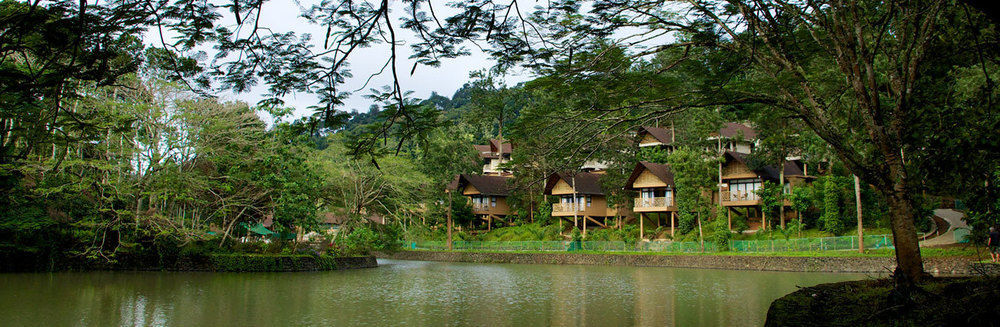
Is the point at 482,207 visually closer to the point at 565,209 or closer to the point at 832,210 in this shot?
the point at 565,209

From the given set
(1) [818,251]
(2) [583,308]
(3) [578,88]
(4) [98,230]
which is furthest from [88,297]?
(1) [818,251]

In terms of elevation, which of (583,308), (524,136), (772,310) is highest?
(524,136)

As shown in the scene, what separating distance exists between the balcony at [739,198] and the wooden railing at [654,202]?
2670 millimetres

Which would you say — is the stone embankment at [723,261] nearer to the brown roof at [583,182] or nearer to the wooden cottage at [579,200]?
the wooden cottage at [579,200]

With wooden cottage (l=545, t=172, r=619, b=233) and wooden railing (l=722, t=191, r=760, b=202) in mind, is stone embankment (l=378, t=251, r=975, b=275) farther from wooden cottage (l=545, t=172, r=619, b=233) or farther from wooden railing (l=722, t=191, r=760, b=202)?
wooden railing (l=722, t=191, r=760, b=202)

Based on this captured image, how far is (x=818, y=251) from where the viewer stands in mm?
23531

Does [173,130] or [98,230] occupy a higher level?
[173,130]

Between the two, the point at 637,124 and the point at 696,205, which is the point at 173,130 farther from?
the point at 696,205

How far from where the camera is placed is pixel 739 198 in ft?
104

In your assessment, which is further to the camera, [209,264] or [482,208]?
[482,208]

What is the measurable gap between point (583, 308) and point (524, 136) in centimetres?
410

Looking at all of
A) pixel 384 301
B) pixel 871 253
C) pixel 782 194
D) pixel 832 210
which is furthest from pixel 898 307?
pixel 782 194

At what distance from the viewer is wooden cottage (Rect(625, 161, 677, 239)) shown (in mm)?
33156

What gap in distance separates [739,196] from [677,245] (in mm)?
5746
